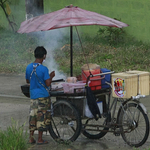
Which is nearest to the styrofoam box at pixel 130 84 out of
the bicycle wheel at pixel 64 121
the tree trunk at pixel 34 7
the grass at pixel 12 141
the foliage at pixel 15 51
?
the bicycle wheel at pixel 64 121

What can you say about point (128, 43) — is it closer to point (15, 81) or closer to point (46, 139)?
point (15, 81)

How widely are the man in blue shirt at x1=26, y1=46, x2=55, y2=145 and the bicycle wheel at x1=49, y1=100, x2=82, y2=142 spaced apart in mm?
181

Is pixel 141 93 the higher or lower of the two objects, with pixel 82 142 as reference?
higher

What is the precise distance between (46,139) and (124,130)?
4.55ft

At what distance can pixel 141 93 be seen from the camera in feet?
20.1

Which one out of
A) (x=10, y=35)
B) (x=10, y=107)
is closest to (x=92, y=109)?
(x=10, y=107)

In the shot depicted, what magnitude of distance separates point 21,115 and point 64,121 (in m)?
2.24

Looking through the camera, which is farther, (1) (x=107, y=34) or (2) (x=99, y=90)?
(1) (x=107, y=34)

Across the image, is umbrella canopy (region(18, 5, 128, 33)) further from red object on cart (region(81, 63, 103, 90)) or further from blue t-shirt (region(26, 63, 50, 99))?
red object on cart (region(81, 63, 103, 90))

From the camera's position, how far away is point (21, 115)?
854 cm

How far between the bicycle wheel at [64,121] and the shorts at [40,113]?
0.16 m

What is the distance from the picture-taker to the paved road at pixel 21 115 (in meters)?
6.36

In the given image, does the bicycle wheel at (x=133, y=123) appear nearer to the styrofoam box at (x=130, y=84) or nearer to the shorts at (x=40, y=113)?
the styrofoam box at (x=130, y=84)

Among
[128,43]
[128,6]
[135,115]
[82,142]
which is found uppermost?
[128,6]
